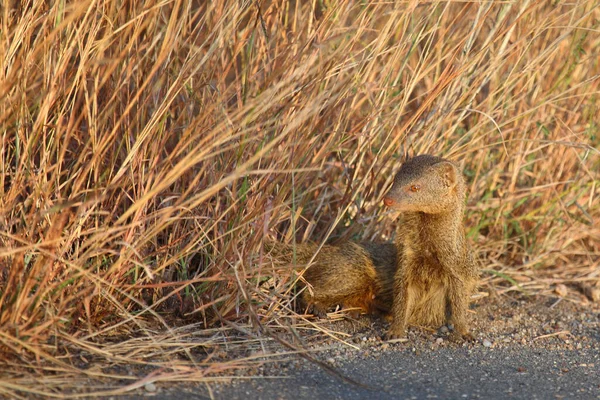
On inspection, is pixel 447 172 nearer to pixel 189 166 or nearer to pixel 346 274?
pixel 346 274

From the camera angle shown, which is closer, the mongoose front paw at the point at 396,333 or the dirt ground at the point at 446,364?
the dirt ground at the point at 446,364

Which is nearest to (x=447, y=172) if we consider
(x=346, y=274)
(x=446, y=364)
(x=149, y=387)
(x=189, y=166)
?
(x=346, y=274)

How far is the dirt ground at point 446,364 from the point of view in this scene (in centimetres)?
262

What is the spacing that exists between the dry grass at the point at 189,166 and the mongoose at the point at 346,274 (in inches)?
5.6

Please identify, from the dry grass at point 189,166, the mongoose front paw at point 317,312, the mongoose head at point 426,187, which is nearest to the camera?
the dry grass at point 189,166

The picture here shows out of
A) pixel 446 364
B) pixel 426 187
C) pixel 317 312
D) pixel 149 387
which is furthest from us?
pixel 317 312

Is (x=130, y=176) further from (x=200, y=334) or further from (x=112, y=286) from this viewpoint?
(x=200, y=334)

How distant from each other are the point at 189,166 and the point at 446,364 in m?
1.28

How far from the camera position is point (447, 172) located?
3.29 metres

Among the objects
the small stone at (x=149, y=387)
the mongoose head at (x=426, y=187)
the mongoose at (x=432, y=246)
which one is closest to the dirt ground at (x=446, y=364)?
the small stone at (x=149, y=387)

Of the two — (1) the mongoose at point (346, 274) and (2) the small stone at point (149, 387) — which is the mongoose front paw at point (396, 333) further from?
(2) the small stone at point (149, 387)

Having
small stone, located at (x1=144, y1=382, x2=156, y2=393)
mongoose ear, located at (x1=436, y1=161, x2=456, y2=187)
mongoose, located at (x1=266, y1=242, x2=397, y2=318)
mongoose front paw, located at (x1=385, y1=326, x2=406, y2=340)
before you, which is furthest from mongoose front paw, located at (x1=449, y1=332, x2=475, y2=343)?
small stone, located at (x1=144, y1=382, x2=156, y2=393)

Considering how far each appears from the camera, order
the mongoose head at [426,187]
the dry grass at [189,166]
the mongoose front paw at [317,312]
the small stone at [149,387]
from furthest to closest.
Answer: the mongoose front paw at [317,312], the mongoose head at [426,187], the dry grass at [189,166], the small stone at [149,387]

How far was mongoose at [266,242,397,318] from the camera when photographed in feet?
11.2
